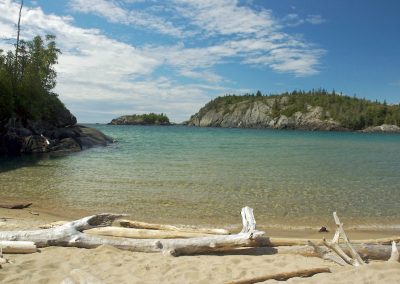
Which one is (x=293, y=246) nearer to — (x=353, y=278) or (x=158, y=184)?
(x=353, y=278)

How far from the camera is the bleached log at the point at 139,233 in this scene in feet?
31.6

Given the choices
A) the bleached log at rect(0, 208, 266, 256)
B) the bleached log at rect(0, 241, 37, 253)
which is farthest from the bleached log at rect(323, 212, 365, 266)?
the bleached log at rect(0, 241, 37, 253)

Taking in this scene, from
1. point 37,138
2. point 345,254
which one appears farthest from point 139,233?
point 37,138

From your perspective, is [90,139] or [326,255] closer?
[326,255]

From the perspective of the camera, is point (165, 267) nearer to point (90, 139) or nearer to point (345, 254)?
point (345, 254)

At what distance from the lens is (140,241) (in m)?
9.29

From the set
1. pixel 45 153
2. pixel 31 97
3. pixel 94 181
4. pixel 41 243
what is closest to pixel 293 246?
pixel 41 243

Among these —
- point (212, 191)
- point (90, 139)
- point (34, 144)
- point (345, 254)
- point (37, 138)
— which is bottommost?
point (212, 191)

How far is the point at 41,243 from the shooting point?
9273mm

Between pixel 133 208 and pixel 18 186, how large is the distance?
8462 mm

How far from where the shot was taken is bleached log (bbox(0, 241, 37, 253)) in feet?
28.9

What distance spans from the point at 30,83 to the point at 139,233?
4235 centimetres

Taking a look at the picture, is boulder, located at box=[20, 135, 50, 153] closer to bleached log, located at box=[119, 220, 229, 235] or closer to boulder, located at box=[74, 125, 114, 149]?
boulder, located at box=[74, 125, 114, 149]

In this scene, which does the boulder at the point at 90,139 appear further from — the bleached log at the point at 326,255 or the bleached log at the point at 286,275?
the bleached log at the point at 286,275
